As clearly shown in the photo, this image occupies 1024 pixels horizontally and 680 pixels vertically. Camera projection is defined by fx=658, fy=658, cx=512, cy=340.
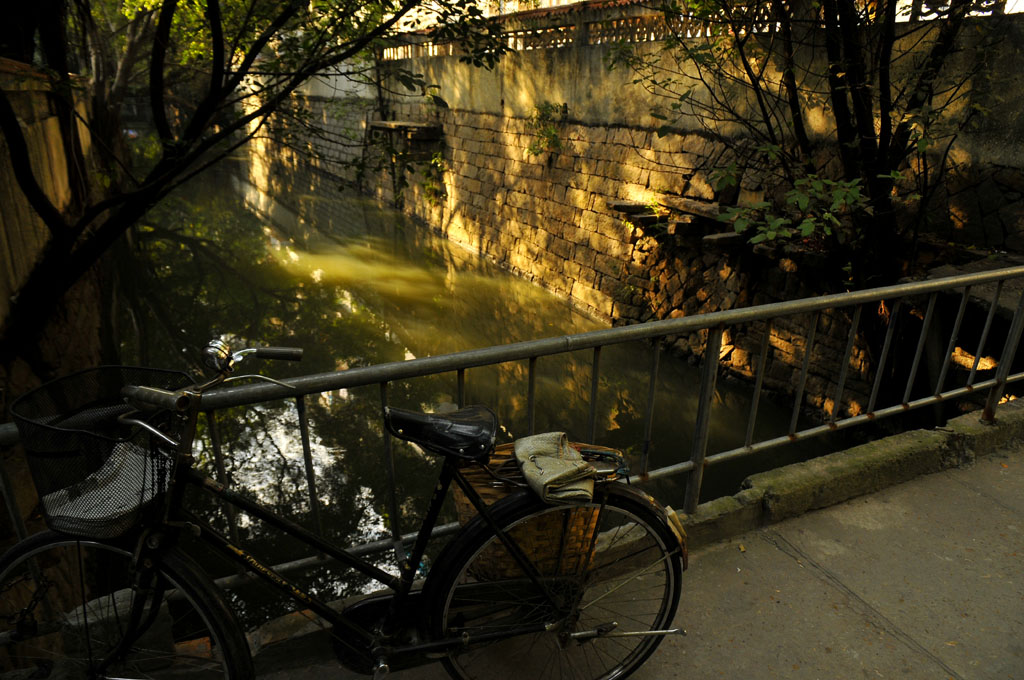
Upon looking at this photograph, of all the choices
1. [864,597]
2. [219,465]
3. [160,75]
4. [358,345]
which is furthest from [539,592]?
[358,345]

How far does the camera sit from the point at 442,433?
1769 mm

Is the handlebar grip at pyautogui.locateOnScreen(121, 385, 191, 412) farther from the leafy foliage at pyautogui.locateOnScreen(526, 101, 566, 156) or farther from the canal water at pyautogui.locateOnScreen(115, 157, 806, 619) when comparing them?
the leafy foliage at pyautogui.locateOnScreen(526, 101, 566, 156)

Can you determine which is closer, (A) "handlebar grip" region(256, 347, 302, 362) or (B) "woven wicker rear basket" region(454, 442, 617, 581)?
(A) "handlebar grip" region(256, 347, 302, 362)

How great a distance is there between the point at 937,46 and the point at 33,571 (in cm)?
695

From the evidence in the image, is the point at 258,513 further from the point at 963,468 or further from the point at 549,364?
the point at 549,364

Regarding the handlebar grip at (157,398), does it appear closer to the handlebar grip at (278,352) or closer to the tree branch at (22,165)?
the handlebar grip at (278,352)

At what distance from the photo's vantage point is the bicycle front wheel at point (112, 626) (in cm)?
172

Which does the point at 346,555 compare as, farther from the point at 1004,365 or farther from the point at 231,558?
the point at 1004,365

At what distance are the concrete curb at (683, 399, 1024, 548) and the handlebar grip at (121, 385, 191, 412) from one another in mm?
2055

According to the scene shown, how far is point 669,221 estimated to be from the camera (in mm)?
8344

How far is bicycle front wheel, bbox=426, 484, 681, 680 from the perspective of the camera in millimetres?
1895

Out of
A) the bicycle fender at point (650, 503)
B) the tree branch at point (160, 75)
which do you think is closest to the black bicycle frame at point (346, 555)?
A: the bicycle fender at point (650, 503)

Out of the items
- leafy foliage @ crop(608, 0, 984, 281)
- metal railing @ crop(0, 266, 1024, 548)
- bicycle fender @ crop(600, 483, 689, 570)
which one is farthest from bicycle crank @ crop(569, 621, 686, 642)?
leafy foliage @ crop(608, 0, 984, 281)

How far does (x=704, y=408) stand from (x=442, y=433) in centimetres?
131
